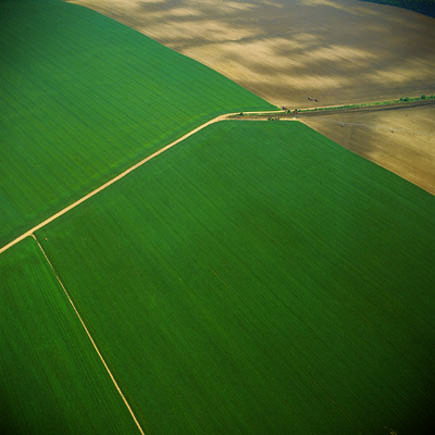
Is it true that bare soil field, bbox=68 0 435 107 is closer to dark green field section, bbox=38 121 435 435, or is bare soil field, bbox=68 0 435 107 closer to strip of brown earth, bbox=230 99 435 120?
strip of brown earth, bbox=230 99 435 120

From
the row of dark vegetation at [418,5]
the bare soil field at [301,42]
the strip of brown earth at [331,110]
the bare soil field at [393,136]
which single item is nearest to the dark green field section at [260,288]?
the bare soil field at [393,136]

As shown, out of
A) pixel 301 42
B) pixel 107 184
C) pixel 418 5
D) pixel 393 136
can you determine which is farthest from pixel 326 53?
pixel 107 184

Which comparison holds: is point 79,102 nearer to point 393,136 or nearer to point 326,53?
point 393,136

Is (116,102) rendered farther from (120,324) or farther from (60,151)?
(120,324)

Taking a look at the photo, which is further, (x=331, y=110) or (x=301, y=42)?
(x=301, y=42)

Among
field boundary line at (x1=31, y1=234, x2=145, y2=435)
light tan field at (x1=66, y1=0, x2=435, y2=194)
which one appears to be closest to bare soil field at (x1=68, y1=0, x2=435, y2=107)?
light tan field at (x1=66, y1=0, x2=435, y2=194)

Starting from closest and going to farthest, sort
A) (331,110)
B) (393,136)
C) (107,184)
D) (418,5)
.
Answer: (107,184) → (393,136) → (331,110) → (418,5)

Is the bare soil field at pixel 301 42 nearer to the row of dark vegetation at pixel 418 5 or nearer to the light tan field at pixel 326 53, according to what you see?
the light tan field at pixel 326 53
